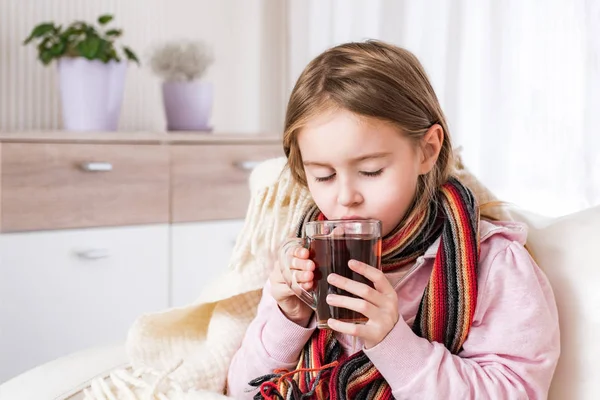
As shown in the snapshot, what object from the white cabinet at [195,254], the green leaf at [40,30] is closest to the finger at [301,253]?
the white cabinet at [195,254]

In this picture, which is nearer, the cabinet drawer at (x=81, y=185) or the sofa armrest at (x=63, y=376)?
the sofa armrest at (x=63, y=376)

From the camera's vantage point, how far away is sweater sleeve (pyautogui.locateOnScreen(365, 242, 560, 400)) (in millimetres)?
1067

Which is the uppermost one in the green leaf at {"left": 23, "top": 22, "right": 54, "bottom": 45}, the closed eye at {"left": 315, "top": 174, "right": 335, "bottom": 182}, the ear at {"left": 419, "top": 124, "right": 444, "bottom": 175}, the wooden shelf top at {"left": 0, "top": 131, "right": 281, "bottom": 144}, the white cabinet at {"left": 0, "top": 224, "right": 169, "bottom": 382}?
the green leaf at {"left": 23, "top": 22, "right": 54, "bottom": 45}

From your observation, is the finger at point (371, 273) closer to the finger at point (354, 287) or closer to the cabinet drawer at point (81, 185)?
the finger at point (354, 287)

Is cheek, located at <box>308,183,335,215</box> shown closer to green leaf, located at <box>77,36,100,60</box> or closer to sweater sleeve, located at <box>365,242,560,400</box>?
sweater sleeve, located at <box>365,242,560,400</box>

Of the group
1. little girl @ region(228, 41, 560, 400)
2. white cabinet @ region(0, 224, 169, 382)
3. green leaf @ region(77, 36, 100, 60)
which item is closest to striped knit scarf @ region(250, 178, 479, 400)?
little girl @ region(228, 41, 560, 400)

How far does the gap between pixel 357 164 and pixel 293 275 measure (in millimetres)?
181

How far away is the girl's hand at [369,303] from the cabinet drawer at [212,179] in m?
1.76

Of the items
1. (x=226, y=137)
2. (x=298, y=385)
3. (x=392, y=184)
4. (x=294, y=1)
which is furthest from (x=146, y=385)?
Result: (x=294, y=1)

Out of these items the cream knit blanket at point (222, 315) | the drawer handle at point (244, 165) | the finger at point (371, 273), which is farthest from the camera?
the drawer handle at point (244, 165)

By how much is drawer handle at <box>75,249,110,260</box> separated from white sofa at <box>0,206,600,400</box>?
1.20 metres

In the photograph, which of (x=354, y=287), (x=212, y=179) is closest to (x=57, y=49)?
(x=212, y=179)

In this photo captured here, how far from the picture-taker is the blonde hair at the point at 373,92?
1146mm

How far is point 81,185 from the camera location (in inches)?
100
